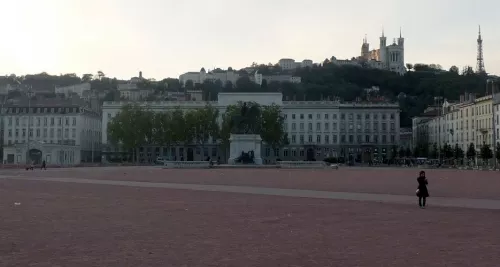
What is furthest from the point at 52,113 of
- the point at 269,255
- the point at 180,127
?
the point at 269,255

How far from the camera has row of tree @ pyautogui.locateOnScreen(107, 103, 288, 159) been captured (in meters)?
125

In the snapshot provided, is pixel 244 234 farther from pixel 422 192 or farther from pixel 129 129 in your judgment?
pixel 129 129

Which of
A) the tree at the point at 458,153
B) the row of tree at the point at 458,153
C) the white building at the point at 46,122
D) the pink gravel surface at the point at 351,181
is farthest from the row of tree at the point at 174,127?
the pink gravel surface at the point at 351,181

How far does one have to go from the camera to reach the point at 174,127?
415 feet

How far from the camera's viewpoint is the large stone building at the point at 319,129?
148000 mm

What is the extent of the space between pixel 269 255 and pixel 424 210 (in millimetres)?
11310

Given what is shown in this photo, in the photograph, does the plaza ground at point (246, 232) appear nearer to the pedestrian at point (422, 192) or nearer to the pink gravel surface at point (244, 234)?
the pink gravel surface at point (244, 234)

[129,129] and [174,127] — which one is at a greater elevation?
[174,127]

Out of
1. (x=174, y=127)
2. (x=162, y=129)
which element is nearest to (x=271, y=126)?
(x=174, y=127)

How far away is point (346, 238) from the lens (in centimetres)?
1549

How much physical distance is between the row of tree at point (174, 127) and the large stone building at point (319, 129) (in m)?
16.6

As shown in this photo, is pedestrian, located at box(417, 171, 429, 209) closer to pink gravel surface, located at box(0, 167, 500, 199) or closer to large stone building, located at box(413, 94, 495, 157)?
pink gravel surface, located at box(0, 167, 500, 199)

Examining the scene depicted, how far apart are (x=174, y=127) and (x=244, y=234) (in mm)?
111221

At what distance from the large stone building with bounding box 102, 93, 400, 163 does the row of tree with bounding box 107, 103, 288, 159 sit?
16583mm
